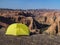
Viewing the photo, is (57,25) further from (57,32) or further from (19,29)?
(19,29)

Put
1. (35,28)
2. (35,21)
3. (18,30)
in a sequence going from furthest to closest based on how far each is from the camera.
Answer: (35,21) < (35,28) < (18,30)

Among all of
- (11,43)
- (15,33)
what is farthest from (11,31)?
(11,43)

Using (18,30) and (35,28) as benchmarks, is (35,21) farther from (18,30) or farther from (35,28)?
(18,30)

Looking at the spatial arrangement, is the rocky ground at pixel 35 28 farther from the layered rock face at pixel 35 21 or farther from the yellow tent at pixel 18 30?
the yellow tent at pixel 18 30

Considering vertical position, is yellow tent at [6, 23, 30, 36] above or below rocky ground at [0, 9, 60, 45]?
above

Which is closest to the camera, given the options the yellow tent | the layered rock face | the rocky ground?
the rocky ground

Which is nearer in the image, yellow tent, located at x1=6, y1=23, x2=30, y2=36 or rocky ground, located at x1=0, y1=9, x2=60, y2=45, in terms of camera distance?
rocky ground, located at x1=0, y1=9, x2=60, y2=45

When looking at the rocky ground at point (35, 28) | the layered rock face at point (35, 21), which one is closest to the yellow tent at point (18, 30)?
the rocky ground at point (35, 28)

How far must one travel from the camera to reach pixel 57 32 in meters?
21.9

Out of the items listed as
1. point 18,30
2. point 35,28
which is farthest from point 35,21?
point 18,30

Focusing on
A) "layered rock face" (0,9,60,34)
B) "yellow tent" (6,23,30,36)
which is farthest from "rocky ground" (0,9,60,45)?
"yellow tent" (6,23,30,36)

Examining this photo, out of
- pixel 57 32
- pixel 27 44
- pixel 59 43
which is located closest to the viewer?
pixel 27 44

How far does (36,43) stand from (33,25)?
2096cm

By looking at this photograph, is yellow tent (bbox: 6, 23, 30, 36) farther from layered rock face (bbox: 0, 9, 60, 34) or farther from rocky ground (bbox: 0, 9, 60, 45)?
layered rock face (bbox: 0, 9, 60, 34)
